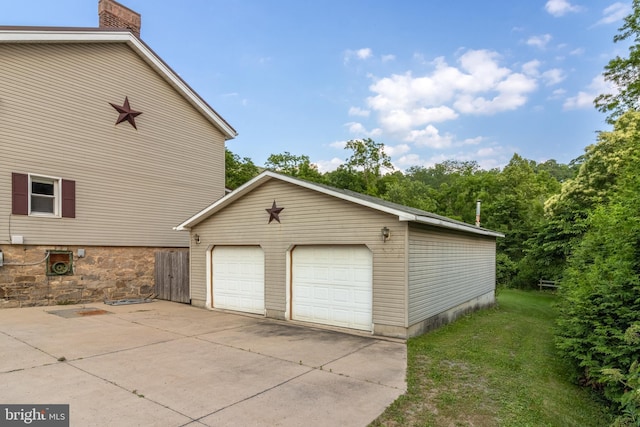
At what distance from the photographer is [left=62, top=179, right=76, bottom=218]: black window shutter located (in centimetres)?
1045

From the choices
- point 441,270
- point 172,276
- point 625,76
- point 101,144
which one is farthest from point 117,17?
point 625,76

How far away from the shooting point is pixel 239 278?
9.88m

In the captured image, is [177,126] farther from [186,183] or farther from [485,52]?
[485,52]

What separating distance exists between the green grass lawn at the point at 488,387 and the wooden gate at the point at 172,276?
7824 mm

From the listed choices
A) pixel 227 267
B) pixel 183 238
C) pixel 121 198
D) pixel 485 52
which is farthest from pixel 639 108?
pixel 121 198

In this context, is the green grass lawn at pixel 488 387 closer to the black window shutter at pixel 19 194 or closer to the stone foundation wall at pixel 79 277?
the stone foundation wall at pixel 79 277

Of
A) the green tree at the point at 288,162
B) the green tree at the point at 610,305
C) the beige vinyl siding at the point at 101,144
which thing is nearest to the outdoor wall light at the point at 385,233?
the green tree at the point at 610,305

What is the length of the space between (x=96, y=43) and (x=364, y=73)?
12836 mm

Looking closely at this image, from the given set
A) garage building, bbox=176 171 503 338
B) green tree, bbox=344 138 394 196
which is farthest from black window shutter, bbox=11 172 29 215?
green tree, bbox=344 138 394 196

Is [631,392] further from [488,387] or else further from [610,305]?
[610,305]

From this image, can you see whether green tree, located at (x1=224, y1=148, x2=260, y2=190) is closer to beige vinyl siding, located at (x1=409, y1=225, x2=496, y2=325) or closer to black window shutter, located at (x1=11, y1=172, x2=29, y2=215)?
black window shutter, located at (x1=11, y1=172, x2=29, y2=215)

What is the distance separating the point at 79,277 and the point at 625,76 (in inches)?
982

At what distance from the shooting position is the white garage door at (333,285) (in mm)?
7547

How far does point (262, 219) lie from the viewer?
9.27 meters
